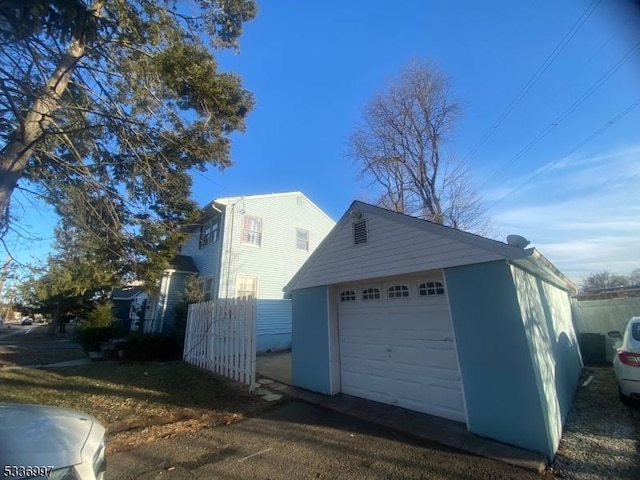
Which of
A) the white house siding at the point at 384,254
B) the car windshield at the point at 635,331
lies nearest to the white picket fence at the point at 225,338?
the white house siding at the point at 384,254

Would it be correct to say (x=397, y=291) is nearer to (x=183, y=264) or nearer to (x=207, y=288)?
(x=207, y=288)

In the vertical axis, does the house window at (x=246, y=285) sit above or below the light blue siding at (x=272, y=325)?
above

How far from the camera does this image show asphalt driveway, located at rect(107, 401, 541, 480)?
360 centimetres

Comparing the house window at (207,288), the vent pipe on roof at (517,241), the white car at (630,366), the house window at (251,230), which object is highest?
the house window at (251,230)

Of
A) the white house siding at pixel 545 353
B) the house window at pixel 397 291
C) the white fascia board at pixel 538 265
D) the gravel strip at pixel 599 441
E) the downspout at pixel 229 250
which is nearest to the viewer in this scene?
the gravel strip at pixel 599 441

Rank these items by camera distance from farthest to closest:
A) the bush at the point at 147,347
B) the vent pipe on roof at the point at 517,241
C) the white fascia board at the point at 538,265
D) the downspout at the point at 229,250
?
the downspout at the point at 229,250
the bush at the point at 147,347
the white fascia board at the point at 538,265
the vent pipe on roof at the point at 517,241

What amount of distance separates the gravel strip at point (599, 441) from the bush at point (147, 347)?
40.7 ft

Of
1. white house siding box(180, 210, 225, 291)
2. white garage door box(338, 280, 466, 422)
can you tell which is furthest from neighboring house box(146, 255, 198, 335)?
white garage door box(338, 280, 466, 422)

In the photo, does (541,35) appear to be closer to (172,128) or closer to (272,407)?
(172,128)

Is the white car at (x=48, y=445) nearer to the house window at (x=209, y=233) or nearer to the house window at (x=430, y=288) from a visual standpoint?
the house window at (x=430, y=288)

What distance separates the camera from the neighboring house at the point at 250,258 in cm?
1380

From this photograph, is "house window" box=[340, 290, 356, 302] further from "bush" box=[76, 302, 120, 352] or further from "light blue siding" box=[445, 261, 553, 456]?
"bush" box=[76, 302, 120, 352]

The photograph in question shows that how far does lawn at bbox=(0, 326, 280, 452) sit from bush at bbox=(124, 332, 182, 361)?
6.08ft

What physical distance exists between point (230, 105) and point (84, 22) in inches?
107
